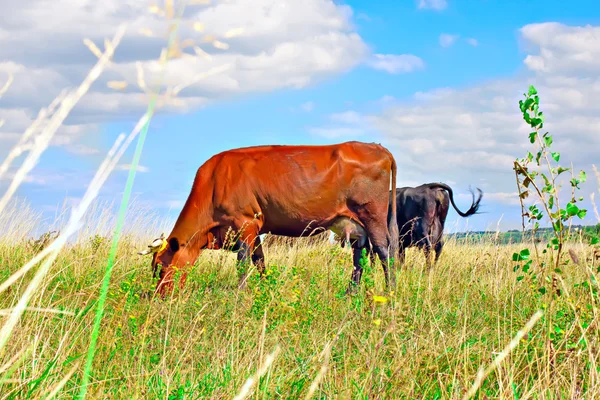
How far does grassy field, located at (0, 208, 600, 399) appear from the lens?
315 centimetres

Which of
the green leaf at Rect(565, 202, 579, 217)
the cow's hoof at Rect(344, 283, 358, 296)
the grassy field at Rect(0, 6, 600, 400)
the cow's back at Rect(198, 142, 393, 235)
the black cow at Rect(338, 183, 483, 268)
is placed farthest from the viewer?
the black cow at Rect(338, 183, 483, 268)

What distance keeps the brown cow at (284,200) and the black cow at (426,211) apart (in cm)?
335

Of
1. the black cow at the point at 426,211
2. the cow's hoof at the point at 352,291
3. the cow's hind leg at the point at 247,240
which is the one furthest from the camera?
the black cow at the point at 426,211

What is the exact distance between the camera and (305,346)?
13.9 ft

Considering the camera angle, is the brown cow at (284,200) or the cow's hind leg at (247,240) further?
the brown cow at (284,200)

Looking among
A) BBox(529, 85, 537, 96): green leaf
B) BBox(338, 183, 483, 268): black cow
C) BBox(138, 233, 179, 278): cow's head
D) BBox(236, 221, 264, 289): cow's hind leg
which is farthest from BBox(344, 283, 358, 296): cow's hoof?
BBox(338, 183, 483, 268): black cow

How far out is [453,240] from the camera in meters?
13.9

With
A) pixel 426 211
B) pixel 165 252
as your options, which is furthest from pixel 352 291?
pixel 426 211

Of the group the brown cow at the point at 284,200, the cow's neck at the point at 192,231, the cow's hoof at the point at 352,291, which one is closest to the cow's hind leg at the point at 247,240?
the brown cow at the point at 284,200

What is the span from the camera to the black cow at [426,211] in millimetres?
11625

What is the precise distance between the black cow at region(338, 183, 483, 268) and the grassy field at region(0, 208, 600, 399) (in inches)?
186

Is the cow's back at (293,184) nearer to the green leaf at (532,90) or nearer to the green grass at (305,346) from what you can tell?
the green grass at (305,346)

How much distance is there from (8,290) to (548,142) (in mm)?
4716

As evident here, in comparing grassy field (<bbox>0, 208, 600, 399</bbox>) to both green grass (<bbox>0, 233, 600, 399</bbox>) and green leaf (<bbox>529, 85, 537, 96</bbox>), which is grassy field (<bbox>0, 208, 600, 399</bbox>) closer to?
green grass (<bbox>0, 233, 600, 399</bbox>)
